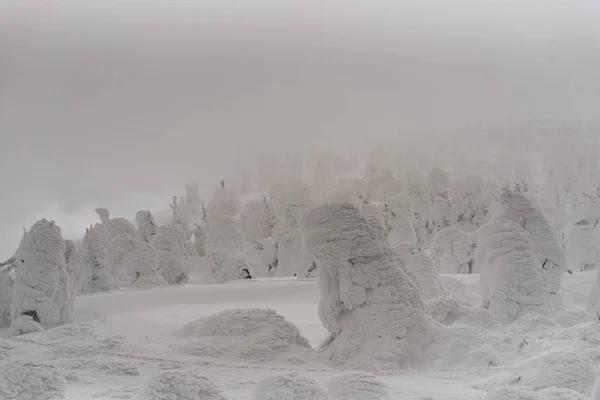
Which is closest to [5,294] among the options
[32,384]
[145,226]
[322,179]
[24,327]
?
[24,327]

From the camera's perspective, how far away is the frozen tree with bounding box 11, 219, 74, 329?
781 cm

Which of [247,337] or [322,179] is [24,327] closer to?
[247,337]

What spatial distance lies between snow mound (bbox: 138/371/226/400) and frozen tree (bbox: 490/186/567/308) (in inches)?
302

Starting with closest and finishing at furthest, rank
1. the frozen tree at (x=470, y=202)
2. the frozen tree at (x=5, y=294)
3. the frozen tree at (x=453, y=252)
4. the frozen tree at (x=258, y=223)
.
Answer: the frozen tree at (x=5, y=294) → the frozen tree at (x=453, y=252) → the frozen tree at (x=258, y=223) → the frozen tree at (x=470, y=202)

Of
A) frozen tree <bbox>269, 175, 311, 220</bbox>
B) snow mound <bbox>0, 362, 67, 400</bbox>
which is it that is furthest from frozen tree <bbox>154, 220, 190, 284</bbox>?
snow mound <bbox>0, 362, 67, 400</bbox>

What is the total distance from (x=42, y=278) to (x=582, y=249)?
42.0ft

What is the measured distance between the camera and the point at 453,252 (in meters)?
16.7

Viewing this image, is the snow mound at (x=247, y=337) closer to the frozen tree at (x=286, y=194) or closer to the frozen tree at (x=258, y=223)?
the frozen tree at (x=258, y=223)

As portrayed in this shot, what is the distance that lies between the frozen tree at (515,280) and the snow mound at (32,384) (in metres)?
6.48

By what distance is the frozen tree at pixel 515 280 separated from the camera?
871 centimetres

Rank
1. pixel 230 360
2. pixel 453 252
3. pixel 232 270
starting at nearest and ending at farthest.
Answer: pixel 230 360, pixel 232 270, pixel 453 252

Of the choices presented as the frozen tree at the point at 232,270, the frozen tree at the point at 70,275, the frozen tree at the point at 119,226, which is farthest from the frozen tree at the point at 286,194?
the frozen tree at the point at 70,275

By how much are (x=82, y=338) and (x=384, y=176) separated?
2373 cm

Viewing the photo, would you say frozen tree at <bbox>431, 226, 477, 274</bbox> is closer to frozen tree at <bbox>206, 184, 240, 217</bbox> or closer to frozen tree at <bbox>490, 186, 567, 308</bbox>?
frozen tree at <bbox>490, 186, 567, 308</bbox>
